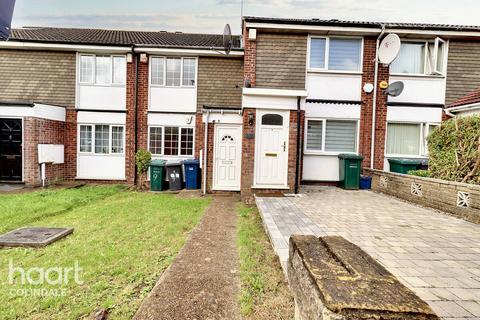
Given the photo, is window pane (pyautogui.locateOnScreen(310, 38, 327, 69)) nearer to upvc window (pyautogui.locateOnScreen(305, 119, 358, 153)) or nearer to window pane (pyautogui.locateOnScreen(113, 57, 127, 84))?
upvc window (pyautogui.locateOnScreen(305, 119, 358, 153))

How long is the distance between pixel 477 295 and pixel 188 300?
3040 millimetres

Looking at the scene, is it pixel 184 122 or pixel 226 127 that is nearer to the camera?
pixel 226 127

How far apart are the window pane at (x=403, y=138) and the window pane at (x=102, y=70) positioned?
475 inches

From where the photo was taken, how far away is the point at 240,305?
2939 mm

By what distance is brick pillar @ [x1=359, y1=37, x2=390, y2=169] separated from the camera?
428 inches

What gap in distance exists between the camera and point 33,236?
4.96 m

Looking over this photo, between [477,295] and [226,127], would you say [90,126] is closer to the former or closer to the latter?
[226,127]

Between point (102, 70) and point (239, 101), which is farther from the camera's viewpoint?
point (239, 101)

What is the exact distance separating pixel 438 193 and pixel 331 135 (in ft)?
15.6

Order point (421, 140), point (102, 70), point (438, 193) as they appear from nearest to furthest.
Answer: point (438, 193) → point (421, 140) → point (102, 70)

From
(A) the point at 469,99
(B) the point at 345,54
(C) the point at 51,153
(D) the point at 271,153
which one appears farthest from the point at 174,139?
(A) the point at 469,99

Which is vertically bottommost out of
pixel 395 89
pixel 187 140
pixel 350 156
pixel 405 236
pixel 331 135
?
pixel 405 236

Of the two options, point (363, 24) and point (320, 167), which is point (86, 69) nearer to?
point (320, 167)

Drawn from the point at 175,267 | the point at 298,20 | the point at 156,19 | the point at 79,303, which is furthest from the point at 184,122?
the point at 156,19
